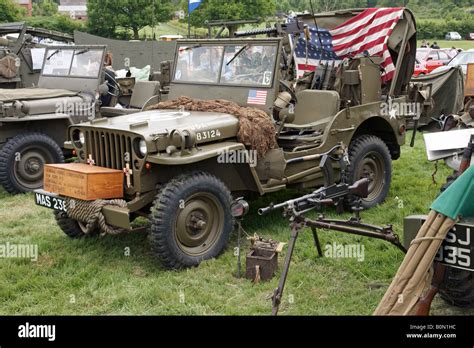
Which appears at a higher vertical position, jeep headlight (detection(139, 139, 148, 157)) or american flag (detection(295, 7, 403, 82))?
american flag (detection(295, 7, 403, 82))

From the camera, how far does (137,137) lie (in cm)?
495

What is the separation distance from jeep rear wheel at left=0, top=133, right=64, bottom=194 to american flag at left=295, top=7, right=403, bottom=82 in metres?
3.30

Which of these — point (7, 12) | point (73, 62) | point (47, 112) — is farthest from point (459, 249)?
point (7, 12)

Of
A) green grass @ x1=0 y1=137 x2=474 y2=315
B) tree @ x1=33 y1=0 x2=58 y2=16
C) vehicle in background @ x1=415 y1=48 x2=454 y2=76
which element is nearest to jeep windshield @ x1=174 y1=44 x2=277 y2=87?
green grass @ x1=0 y1=137 x2=474 y2=315

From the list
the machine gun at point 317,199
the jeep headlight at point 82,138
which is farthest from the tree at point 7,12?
the machine gun at point 317,199

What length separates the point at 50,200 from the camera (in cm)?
530

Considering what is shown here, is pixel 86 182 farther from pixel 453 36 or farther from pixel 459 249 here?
pixel 453 36

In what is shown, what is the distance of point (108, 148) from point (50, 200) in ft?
2.20

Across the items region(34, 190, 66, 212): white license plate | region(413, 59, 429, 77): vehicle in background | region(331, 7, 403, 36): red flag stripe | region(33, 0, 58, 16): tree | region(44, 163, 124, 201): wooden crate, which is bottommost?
region(34, 190, 66, 212): white license plate

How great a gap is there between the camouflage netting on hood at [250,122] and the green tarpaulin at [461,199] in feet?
8.08

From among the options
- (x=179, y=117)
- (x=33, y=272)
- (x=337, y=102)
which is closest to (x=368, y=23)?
(x=337, y=102)

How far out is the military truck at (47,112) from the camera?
7.58 metres

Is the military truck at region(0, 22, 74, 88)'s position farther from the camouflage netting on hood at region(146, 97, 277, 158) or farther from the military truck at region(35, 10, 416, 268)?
the camouflage netting on hood at region(146, 97, 277, 158)

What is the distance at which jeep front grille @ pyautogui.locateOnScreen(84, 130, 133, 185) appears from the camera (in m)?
5.11
